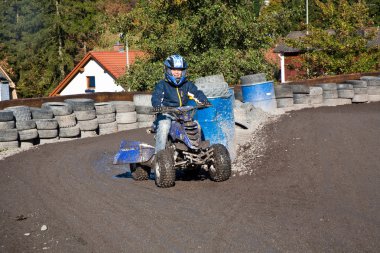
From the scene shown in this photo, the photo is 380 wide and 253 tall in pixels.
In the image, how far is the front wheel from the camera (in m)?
9.16

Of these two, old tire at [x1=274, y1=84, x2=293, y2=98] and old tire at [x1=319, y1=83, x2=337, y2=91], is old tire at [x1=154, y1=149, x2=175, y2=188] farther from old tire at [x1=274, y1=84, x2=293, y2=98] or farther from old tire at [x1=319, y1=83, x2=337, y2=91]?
old tire at [x1=319, y1=83, x2=337, y2=91]

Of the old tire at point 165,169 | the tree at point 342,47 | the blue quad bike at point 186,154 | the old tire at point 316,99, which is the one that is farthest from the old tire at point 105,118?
the tree at point 342,47

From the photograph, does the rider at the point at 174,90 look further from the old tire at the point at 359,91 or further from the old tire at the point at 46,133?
the old tire at the point at 359,91

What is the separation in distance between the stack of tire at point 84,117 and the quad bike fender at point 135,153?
24.1 ft

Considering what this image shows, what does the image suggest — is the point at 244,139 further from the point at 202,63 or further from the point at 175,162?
the point at 202,63

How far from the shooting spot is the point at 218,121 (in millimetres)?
11508

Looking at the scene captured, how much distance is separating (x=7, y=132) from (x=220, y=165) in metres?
7.62

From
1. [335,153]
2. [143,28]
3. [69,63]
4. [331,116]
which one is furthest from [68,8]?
[335,153]

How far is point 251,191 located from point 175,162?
145cm

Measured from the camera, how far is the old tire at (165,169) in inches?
354

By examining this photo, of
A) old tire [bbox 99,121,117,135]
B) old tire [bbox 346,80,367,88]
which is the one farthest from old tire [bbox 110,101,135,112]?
old tire [bbox 346,80,367,88]

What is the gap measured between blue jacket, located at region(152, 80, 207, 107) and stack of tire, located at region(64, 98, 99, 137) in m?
7.92

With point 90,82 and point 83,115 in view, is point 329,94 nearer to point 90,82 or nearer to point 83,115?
point 83,115

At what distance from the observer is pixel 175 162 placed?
9414mm
